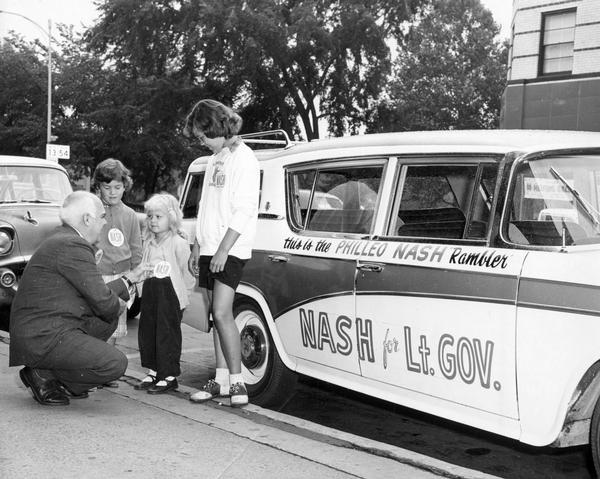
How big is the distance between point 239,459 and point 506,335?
1.45 metres

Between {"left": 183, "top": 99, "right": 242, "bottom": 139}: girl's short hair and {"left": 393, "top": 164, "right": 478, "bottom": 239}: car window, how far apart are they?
1220 mm

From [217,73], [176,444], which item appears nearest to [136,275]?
[176,444]

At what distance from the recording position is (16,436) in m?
4.09

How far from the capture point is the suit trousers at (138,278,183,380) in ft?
17.0

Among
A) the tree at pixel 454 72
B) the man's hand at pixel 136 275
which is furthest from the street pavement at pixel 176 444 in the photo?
the tree at pixel 454 72

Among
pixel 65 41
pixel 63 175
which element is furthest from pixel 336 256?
pixel 65 41

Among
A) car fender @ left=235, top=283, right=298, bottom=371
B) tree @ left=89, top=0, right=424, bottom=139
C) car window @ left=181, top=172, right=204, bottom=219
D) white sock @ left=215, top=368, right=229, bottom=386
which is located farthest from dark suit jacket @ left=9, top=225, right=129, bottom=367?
tree @ left=89, top=0, right=424, bottom=139

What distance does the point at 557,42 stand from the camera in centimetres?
1644

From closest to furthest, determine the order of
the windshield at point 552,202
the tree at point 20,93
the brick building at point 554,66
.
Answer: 1. the windshield at point 552,202
2. the brick building at point 554,66
3. the tree at point 20,93

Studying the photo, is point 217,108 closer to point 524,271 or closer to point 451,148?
point 451,148

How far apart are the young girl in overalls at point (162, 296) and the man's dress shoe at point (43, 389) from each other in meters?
0.63

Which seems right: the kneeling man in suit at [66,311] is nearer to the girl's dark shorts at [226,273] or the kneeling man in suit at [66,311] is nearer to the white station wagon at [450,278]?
the girl's dark shorts at [226,273]

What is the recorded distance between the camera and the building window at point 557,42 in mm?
16219

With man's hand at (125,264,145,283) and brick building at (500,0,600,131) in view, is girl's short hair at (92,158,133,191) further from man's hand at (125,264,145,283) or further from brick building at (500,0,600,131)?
brick building at (500,0,600,131)
